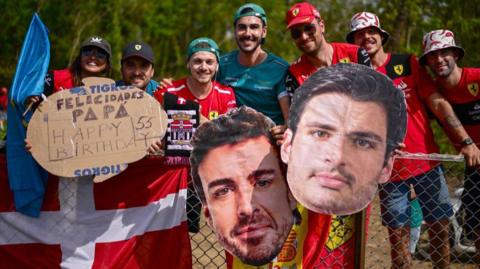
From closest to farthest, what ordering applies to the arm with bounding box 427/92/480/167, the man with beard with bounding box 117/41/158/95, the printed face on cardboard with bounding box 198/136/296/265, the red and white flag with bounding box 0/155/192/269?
the printed face on cardboard with bounding box 198/136/296/265 → the red and white flag with bounding box 0/155/192/269 → the arm with bounding box 427/92/480/167 → the man with beard with bounding box 117/41/158/95

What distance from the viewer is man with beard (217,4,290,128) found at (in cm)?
428

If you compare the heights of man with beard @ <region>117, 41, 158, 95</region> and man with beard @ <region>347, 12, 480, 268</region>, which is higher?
man with beard @ <region>117, 41, 158, 95</region>

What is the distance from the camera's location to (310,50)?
4070 millimetres

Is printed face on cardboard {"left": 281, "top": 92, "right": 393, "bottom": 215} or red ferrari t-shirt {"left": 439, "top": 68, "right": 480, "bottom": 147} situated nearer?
printed face on cardboard {"left": 281, "top": 92, "right": 393, "bottom": 215}

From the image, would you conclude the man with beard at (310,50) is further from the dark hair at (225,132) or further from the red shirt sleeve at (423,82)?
the dark hair at (225,132)

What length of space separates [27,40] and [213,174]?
1.65m

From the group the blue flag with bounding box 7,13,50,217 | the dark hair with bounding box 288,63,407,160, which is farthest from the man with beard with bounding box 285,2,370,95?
the blue flag with bounding box 7,13,50,217

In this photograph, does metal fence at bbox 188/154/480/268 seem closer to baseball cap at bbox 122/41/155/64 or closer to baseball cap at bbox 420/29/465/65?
baseball cap at bbox 420/29/465/65

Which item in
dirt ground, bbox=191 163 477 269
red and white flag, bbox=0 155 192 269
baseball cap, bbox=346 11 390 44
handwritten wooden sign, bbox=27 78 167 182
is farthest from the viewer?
dirt ground, bbox=191 163 477 269

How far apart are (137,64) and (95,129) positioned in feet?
2.88

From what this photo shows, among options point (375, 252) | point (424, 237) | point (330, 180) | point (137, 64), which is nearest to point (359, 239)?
point (330, 180)

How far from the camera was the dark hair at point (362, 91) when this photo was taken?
11.3 feet

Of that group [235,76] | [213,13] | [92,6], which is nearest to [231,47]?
[213,13]

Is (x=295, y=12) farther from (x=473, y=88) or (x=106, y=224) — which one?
(x=106, y=224)
